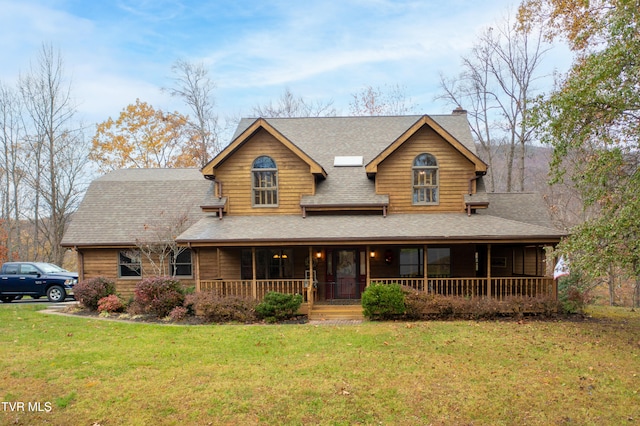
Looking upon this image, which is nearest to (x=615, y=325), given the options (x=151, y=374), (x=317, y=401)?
(x=317, y=401)

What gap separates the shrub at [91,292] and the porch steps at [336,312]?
26.9 ft

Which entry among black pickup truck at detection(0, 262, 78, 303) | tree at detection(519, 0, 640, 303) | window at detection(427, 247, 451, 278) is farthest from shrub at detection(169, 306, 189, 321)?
tree at detection(519, 0, 640, 303)

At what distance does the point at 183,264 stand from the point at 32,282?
266 inches

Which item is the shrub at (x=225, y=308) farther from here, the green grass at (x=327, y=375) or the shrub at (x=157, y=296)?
the green grass at (x=327, y=375)

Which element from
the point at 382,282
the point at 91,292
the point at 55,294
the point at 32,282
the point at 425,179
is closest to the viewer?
the point at 382,282

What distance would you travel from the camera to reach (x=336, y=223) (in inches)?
593

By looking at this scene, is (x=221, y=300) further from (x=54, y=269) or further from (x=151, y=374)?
(x=54, y=269)

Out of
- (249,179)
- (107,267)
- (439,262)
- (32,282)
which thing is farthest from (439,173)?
(32,282)

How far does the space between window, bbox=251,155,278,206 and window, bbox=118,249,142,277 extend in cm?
603

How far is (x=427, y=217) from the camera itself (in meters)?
15.4

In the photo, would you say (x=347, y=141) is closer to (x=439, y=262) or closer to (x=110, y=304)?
(x=439, y=262)

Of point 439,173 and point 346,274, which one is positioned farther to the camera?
point 346,274

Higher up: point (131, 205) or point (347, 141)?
point (347, 141)

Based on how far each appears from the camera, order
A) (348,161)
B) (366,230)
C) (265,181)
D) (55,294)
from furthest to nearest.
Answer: (348,161)
(55,294)
(265,181)
(366,230)
